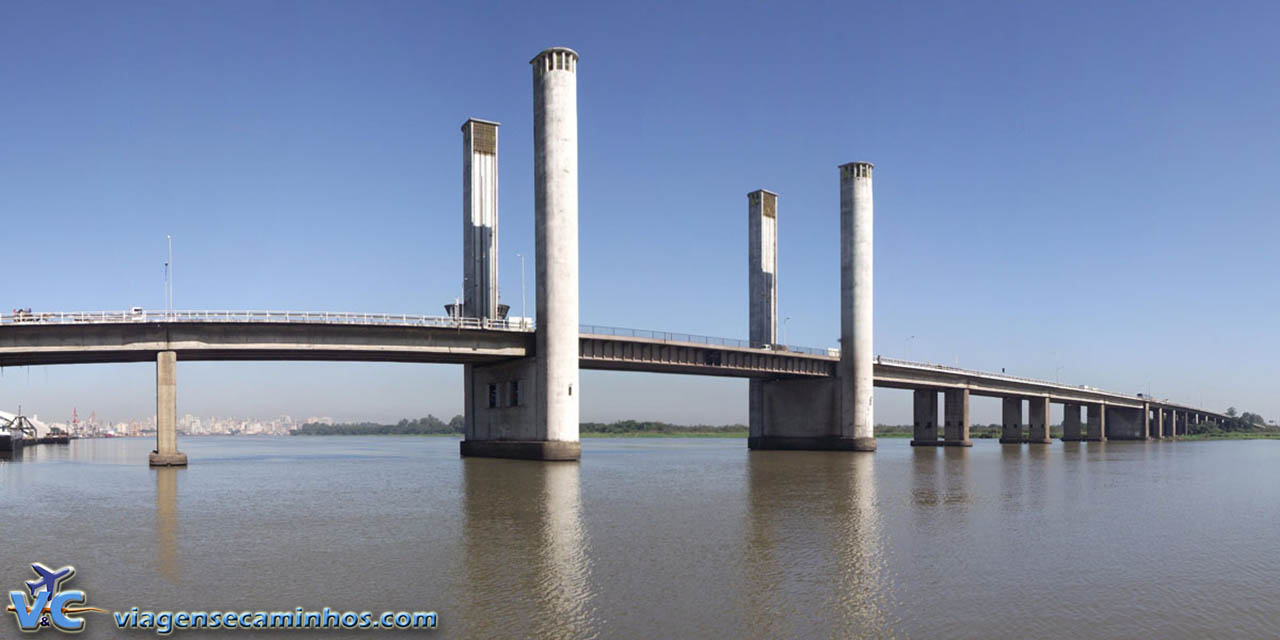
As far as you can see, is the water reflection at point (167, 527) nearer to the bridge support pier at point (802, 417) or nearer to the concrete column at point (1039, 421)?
the bridge support pier at point (802, 417)

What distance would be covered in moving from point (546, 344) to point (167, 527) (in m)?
44.6

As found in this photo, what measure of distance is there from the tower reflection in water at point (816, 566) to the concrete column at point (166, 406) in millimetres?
41023

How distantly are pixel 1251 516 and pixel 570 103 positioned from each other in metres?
54.7

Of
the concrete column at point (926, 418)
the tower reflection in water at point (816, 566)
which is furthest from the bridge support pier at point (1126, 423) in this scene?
the tower reflection in water at point (816, 566)

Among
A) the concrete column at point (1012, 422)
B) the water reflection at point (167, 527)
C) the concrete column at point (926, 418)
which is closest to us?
the water reflection at point (167, 527)

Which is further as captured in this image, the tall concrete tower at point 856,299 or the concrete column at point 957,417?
the concrete column at point 957,417

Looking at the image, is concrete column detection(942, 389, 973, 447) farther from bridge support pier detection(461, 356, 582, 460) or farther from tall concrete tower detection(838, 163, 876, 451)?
bridge support pier detection(461, 356, 582, 460)

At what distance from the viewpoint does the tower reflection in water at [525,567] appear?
15.1 metres

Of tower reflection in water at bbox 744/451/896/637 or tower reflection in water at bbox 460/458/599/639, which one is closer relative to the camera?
tower reflection in water at bbox 460/458/599/639

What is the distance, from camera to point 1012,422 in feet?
470

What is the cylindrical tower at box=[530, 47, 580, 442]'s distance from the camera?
71312 mm

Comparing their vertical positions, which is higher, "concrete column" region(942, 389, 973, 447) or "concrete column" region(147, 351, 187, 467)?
"concrete column" region(147, 351, 187, 467)
